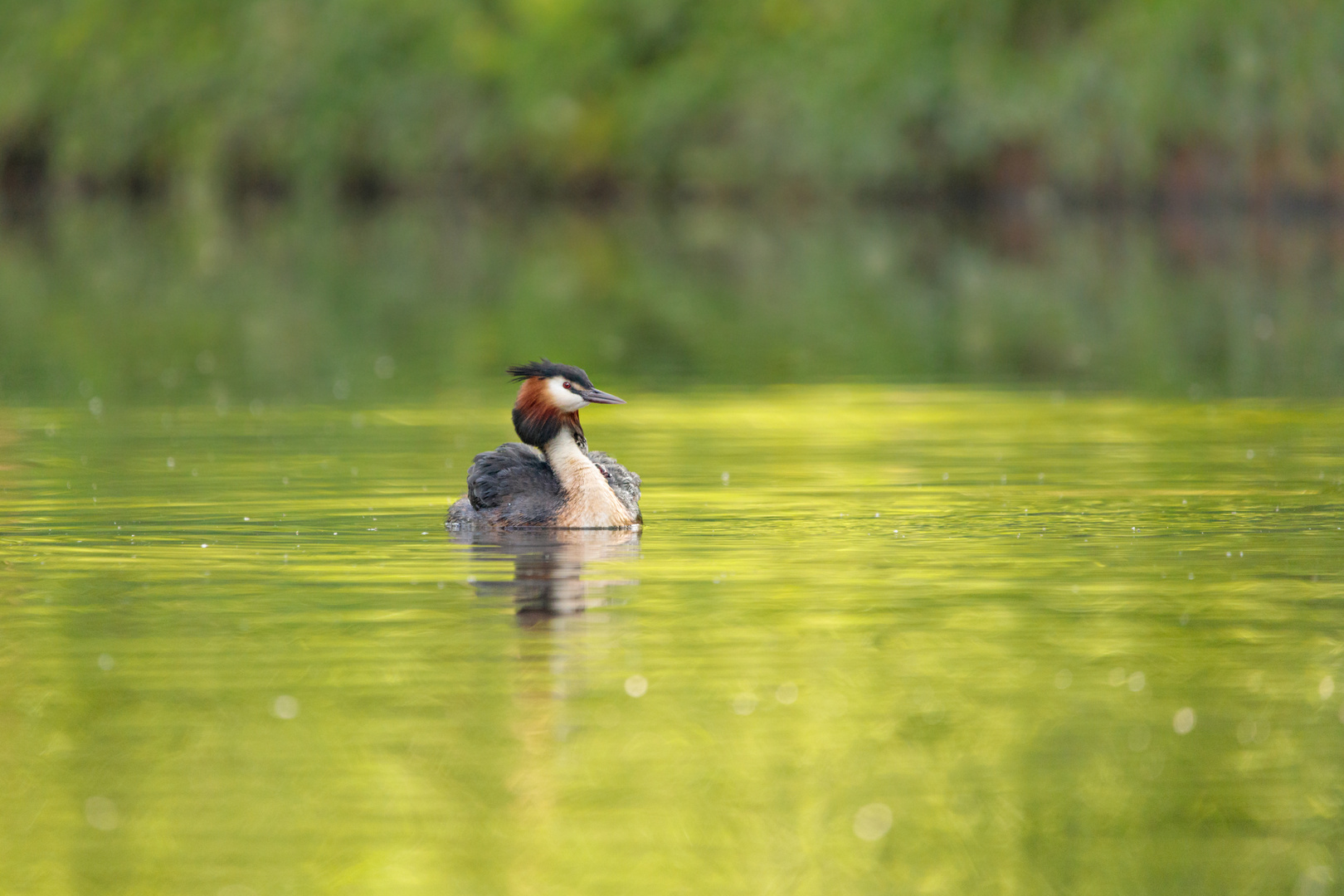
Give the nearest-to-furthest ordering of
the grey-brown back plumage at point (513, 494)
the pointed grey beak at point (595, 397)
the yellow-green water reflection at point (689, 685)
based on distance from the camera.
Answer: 1. the yellow-green water reflection at point (689, 685)
2. the grey-brown back plumage at point (513, 494)
3. the pointed grey beak at point (595, 397)

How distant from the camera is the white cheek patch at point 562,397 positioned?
1348 centimetres

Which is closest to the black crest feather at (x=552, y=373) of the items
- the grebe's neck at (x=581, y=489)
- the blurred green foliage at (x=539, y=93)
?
the grebe's neck at (x=581, y=489)

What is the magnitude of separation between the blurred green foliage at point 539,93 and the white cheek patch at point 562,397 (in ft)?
→ 146

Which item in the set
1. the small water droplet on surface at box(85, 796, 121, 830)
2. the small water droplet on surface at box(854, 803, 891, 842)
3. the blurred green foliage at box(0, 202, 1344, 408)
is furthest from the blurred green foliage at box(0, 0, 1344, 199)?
the small water droplet on surface at box(85, 796, 121, 830)

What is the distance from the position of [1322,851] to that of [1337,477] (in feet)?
28.6

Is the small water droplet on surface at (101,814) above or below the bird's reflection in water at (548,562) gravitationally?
below

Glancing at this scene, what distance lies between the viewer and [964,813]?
7.39m

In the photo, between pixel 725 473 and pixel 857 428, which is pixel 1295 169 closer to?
pixel 857 428

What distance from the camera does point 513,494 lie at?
13.3 m

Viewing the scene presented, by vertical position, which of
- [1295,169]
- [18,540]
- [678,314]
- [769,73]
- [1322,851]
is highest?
[769,73]

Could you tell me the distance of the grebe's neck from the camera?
13.2m

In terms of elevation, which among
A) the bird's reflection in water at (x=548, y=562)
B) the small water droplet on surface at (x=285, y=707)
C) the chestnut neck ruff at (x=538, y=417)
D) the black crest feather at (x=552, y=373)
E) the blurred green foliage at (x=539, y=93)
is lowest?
the small water droplet on surface at (x=285, y=707)

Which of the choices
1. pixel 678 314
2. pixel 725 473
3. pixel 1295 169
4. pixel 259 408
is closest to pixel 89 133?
pixel 1295 169

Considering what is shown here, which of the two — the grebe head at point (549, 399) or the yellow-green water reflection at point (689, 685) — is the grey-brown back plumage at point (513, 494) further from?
the yellow-green water reflection at point (689, 685)
